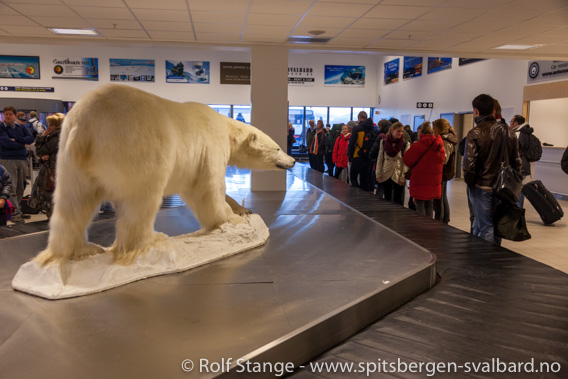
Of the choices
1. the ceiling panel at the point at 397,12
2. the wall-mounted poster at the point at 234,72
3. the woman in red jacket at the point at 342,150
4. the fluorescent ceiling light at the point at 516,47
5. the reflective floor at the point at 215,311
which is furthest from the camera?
the wall-mounted poster at the point at 234,72

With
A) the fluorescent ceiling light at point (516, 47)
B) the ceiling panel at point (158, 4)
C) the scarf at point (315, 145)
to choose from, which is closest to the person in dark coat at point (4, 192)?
the ceiling panel at point (158, 4)

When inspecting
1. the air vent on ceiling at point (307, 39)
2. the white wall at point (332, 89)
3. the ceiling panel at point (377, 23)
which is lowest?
the ceiling panel at point (377, 23)

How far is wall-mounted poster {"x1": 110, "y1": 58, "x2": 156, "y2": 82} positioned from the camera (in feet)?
49.4

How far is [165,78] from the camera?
15.5m

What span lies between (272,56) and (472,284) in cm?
466

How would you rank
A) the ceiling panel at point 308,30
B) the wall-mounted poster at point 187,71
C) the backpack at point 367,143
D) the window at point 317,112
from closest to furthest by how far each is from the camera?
the ceiling panel at point 308,30, the backpack at point 367,143, the wall-mounted poster at point 187,71, the window at point 317,112

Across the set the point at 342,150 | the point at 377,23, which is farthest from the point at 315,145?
the point at 377,23

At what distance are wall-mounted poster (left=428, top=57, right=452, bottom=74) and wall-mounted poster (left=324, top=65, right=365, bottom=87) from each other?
4466 mm

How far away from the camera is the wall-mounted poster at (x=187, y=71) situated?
15.5m

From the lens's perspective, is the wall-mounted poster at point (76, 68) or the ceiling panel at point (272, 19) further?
the wall-mounted poster at point (76, 68)

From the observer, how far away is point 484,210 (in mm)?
3959

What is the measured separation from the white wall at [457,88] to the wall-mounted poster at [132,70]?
9.39 meters

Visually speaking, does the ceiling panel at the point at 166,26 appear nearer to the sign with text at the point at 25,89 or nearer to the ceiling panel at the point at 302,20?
the ceiling panel at the point at 302,20

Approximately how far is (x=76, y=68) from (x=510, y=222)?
15191mm
